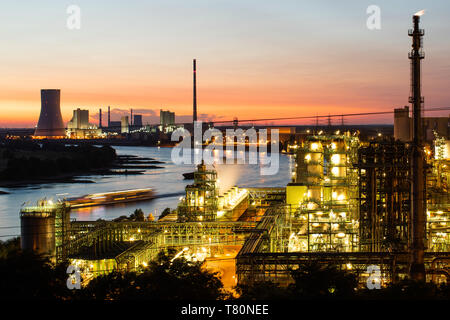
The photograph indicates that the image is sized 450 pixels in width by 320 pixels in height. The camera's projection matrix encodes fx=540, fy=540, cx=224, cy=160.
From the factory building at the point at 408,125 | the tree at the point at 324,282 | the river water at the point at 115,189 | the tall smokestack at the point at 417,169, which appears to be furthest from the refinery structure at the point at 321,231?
the factory building at the point at 408,125

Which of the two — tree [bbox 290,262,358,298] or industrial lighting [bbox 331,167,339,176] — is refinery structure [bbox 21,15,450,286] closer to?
industrial lighting [bbox 331,167,339,176]

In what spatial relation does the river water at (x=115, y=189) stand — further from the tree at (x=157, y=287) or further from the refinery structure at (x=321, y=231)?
the tree at (x=157, y=287)

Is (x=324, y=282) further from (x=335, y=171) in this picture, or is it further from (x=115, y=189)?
(x=115, y=189)

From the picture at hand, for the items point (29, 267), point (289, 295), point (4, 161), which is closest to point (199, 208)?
point (29, 267)

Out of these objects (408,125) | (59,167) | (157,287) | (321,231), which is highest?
(408,125)

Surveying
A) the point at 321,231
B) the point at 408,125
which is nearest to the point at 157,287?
the point at 321,231

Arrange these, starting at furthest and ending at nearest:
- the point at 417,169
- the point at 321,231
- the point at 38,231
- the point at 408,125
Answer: the point at 408,125
the point at 38,231
the point at 321,231
the point at 417,169

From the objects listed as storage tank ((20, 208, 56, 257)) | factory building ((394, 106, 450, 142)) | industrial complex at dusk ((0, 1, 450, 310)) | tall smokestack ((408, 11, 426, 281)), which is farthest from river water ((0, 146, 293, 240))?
tall smokestack ((408, 11, 426, 281))

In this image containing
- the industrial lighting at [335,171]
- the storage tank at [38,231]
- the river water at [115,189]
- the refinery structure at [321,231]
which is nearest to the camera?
the refinery structure at [321,231]
